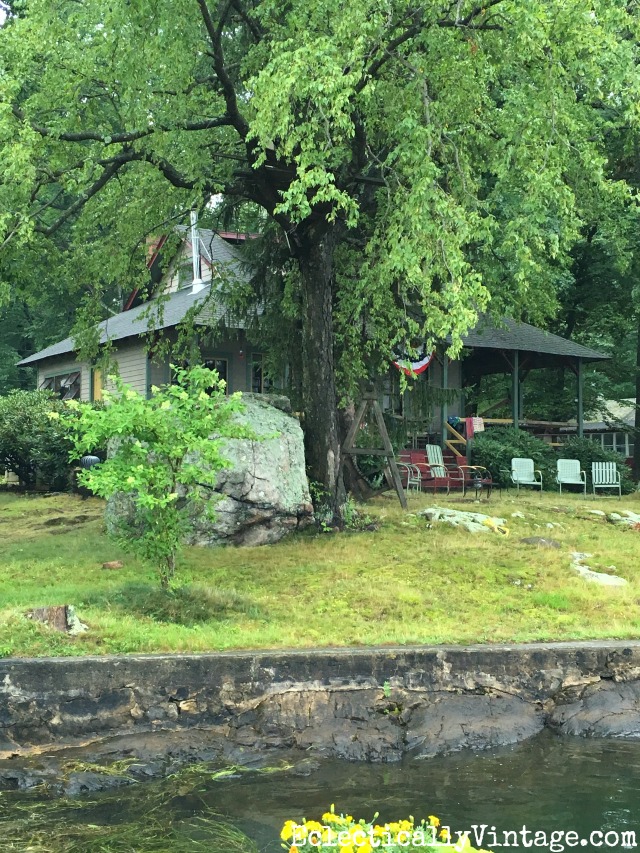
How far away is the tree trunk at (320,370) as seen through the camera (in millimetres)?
13828

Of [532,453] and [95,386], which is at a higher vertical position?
[95,386]

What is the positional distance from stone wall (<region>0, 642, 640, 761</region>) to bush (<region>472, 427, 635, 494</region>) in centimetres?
1357

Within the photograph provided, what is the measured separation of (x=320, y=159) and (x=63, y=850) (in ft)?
25.9

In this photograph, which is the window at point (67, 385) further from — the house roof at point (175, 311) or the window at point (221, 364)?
the window at point (221, 364)

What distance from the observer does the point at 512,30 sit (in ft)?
36.0

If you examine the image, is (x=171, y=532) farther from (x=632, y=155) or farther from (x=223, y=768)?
(x=632, y=155)

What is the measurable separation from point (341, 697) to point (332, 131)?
7362 millimetres

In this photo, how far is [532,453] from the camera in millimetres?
23391

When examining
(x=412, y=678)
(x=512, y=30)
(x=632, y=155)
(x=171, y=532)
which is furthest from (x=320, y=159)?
(x=632, y=155)

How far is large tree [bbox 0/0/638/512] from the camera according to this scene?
1085cm

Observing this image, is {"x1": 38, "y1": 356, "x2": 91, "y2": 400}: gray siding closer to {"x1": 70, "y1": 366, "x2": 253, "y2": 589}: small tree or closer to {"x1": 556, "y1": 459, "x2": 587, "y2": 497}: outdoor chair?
{"x1": 556, "y1": 459, "x2": 587, "y2": 497}: outdoor chair

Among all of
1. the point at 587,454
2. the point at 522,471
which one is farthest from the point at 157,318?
the point at 587,454

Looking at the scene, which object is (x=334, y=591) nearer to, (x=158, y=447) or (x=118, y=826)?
(x=158, y=447)

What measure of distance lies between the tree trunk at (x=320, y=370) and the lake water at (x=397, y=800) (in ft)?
21.6
